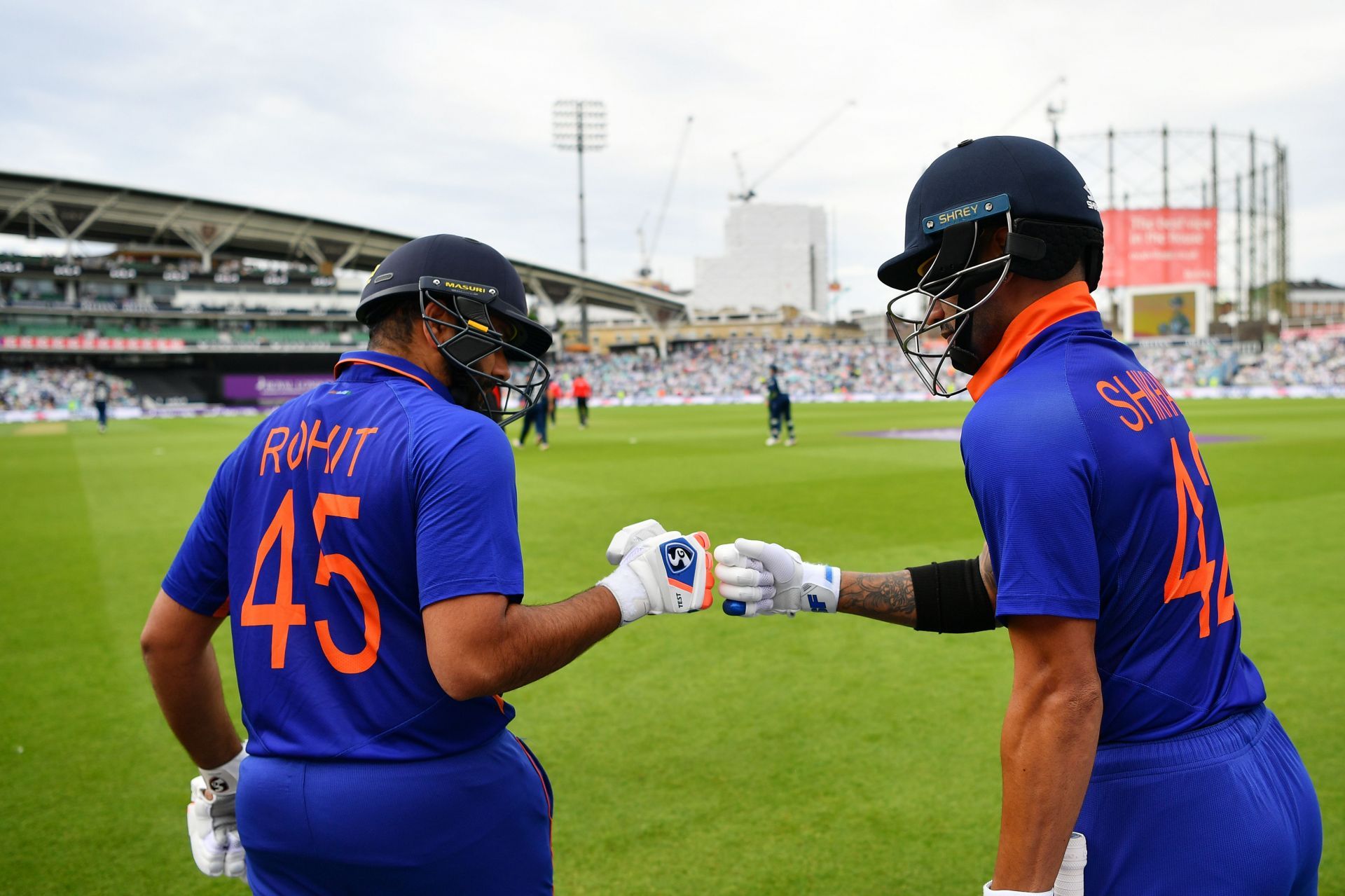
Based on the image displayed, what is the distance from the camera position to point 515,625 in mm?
2094

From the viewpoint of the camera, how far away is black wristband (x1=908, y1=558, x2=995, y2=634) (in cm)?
269

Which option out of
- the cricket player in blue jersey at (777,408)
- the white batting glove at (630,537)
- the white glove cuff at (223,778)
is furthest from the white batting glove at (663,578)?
the cricket player in blue jersey at (777,408)

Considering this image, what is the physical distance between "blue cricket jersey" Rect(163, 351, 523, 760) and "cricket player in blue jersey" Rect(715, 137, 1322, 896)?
1134mm

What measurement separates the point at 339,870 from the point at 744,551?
1.35m

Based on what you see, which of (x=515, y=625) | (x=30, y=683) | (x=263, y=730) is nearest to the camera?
(x=515, y=625)

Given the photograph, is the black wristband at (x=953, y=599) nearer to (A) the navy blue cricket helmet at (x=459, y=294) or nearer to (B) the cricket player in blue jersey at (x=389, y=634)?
(B) the cricket player in blue jersey at (x=389, y=634)

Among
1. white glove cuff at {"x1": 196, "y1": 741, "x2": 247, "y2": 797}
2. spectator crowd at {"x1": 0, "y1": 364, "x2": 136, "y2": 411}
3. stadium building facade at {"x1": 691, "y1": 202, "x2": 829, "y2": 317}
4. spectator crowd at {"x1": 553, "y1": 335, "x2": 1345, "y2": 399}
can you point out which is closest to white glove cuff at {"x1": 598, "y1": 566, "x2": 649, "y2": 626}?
white glove cuff at {"x1": 196, "y1": 741, "x2": 247, "y2": 797}

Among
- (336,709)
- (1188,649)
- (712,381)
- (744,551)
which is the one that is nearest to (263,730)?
(336,709)

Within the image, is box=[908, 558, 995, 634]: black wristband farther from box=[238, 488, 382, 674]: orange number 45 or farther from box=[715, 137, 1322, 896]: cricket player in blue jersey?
box=[238, 488, 382, 674]: orange number 45

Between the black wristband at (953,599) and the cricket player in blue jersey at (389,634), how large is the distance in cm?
75

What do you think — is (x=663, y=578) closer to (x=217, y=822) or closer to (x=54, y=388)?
(x=217, y=822)

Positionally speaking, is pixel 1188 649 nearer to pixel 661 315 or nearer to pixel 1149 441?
pixel 1149 441

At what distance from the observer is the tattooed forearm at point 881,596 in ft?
9.14

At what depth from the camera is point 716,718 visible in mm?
5344
